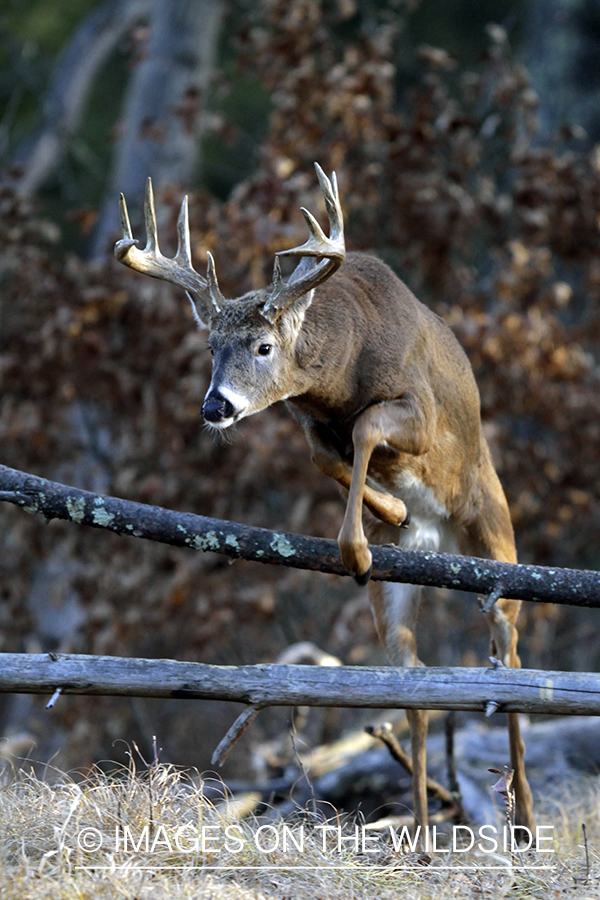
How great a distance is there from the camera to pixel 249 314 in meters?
4.46

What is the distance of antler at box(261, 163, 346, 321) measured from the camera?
4184 millimetres

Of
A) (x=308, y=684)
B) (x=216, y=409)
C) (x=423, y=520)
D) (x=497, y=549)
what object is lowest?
(x=497, y=549)

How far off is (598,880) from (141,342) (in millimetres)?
6072

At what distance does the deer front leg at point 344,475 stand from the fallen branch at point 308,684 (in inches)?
33.6

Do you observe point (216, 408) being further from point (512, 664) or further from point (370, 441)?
point (512, 664)

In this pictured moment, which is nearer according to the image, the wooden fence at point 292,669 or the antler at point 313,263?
the wooden fence at point 292,669

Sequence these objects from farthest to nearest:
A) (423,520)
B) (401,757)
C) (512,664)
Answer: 1. (401,757)
2. (512,664)
3. (423,520)

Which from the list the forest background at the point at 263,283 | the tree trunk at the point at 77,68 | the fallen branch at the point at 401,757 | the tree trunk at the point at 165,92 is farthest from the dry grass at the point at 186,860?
the tree trunk at the point at 77,68

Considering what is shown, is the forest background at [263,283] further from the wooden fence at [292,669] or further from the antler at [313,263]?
the wooden fence at [292,669]

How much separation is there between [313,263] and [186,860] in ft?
7.89

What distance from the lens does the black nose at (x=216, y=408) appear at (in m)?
4.12

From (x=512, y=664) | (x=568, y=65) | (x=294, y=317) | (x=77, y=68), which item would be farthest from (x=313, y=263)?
(x=77, y=68)

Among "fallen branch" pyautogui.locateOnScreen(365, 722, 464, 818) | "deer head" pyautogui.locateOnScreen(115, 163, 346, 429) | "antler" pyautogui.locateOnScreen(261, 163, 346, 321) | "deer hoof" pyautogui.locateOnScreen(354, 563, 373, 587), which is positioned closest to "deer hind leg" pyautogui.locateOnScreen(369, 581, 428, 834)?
"fallen branch" pyautogui.locateOnScreen(365, 722, 464, 818)

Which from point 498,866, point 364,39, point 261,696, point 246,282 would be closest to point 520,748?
point 498,866
